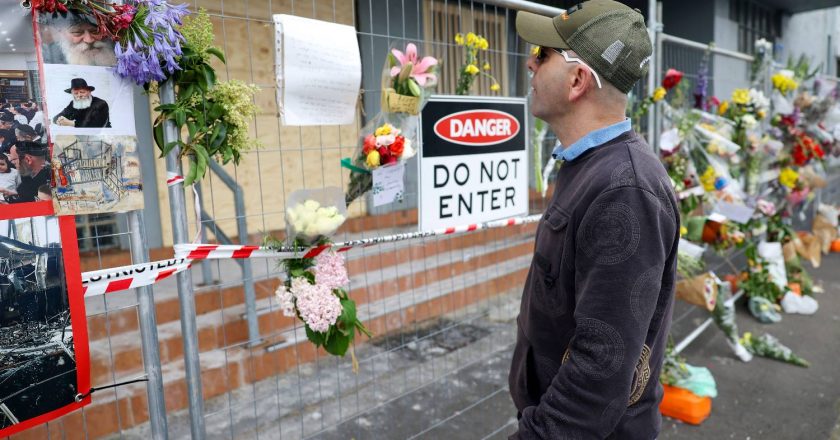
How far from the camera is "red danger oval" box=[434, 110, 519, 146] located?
266 cm

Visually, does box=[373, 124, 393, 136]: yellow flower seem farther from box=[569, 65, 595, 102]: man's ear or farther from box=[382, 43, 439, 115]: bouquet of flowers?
box=[569, 65, 595, 102]: man's ear

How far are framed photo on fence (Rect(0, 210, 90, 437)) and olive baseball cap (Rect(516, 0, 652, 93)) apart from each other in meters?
1.41

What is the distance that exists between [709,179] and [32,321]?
3941 millimetres

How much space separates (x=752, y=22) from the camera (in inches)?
439

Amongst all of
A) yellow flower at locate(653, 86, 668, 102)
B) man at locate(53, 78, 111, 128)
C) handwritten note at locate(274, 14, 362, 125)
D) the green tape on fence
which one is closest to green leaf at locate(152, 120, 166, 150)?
man at locate(53, 78, 111, 128)

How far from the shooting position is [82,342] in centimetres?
160

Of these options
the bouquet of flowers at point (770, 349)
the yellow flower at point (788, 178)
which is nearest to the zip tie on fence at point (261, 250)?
the bouquet of flowers at point (770, 349)

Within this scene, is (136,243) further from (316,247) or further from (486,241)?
(486,241)

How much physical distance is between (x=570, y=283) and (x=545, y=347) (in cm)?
24

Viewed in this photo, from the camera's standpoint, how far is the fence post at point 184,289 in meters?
1.66

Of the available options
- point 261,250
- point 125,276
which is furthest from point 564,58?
point 125,276

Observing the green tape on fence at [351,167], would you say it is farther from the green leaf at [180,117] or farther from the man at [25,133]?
the man at [25,133]

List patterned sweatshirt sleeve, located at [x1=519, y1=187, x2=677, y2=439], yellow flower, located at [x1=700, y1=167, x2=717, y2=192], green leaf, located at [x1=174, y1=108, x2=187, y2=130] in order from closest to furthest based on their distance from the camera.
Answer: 1. patterned sweatshirt sleeve, located at [x1=519, y1=187, x2=677, y2=439]
2. green leaf, located at [x1=174, y1=108, x2=187, y2=130]
3. yellow flower, located at [x1=700, y1=167, x2=717, y2=192]

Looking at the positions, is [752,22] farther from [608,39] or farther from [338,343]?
[338,343]
